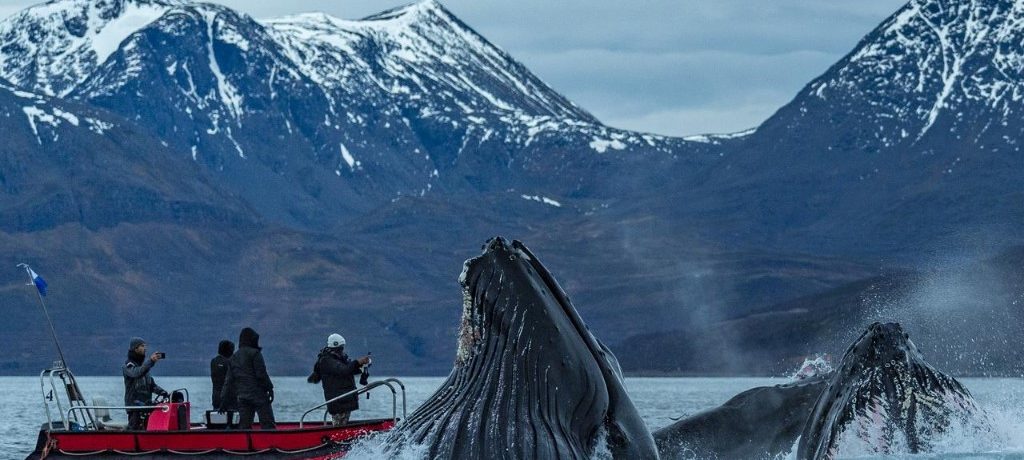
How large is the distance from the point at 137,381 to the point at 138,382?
0.21ft

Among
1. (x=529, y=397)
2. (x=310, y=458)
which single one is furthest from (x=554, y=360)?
(x=310, y=458)

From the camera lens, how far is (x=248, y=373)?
23141mm

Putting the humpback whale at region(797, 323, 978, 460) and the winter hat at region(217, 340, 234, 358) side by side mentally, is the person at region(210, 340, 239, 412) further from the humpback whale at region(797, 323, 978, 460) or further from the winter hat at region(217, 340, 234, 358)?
the humpback whale at region(797, 323, 978, 460)

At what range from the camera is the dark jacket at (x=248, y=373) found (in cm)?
2291

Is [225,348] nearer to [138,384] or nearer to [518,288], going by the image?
[138,384]

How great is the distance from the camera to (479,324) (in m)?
14.7

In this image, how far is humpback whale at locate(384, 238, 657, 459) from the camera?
14219 millimetres

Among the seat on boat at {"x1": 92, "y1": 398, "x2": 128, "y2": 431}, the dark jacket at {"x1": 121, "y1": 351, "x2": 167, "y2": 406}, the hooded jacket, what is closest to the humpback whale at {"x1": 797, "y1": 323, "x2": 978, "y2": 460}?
the hooded jacket

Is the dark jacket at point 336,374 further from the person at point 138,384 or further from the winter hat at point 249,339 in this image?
the person at point 138,384

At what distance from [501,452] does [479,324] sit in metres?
1.07

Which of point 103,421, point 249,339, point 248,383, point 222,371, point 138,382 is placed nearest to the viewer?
point 249,339

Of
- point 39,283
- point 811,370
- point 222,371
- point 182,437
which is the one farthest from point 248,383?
point 811,370

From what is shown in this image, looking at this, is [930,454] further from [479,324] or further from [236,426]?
[236,426]

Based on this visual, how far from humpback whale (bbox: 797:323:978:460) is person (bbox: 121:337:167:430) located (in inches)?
383
